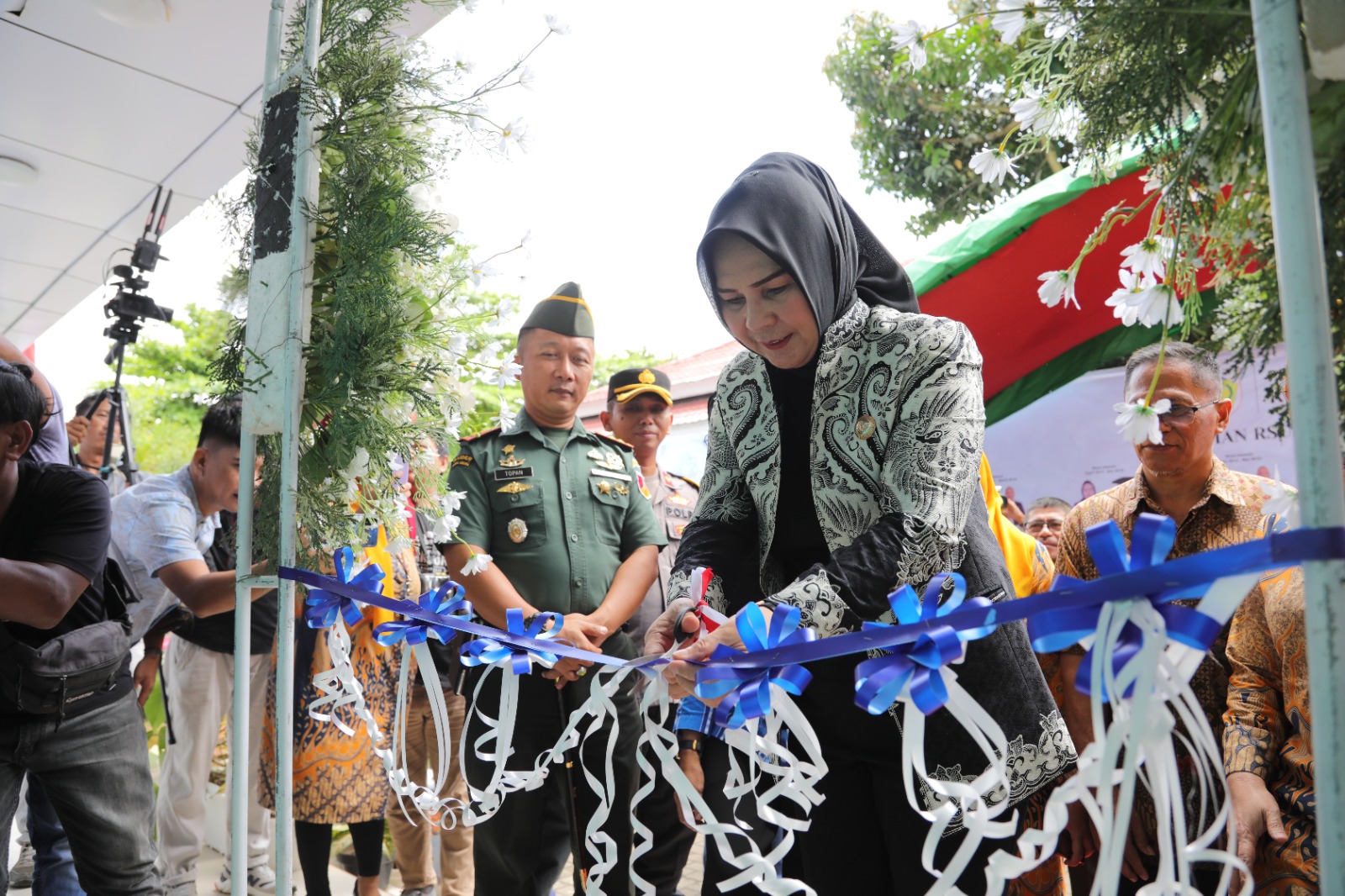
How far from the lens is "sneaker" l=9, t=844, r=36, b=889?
3600 millimetres

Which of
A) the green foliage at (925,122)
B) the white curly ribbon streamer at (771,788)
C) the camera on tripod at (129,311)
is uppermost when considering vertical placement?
the green foliage at (925,122)

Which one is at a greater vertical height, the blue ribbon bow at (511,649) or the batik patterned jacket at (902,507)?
the batik patterned jacket at (902,507)

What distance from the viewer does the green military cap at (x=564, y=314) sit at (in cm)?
300

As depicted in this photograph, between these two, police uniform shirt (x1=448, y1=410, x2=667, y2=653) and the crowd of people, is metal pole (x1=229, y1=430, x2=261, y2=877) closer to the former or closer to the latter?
the crowd of people

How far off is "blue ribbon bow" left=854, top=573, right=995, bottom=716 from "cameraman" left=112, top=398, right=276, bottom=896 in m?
2.15

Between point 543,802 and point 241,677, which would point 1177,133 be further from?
point 543,802

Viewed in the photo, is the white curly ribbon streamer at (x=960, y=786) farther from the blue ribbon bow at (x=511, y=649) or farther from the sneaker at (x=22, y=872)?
the sneaker at (x=22, y=872)

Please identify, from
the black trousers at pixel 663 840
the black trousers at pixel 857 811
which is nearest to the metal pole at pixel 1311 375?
the black trousers at pixel 857 811

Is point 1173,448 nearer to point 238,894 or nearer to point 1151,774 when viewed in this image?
point 1151,774

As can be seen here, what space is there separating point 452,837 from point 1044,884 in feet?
6.74

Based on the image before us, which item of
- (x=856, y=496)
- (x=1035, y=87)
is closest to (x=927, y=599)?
(x=856, y=496)

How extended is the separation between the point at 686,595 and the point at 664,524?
7.01ft

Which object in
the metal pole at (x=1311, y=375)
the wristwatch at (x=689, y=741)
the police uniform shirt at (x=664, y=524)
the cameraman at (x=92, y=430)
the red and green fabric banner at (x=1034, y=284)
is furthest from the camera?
the cameraman at (x=92, y=430)

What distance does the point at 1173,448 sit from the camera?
223 centimetres
